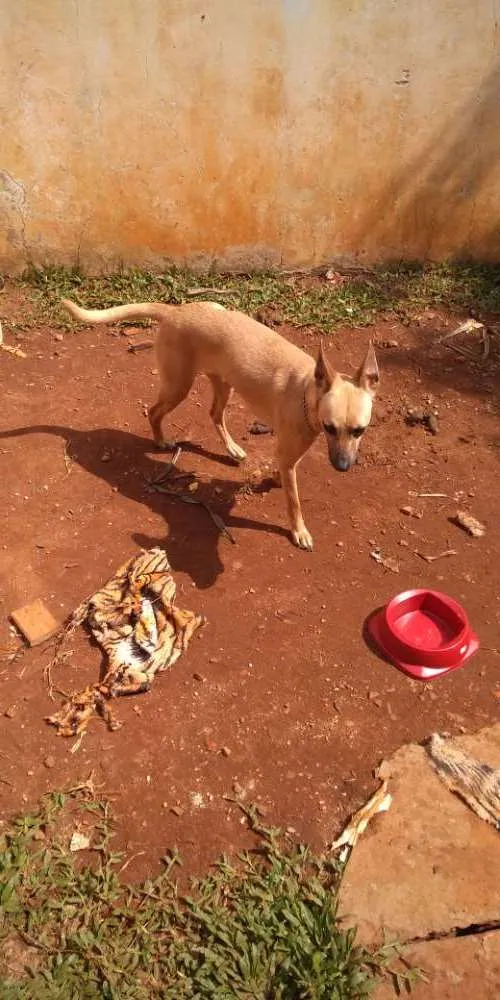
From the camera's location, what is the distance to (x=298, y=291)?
7016 millimetres

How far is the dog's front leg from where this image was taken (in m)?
4.43

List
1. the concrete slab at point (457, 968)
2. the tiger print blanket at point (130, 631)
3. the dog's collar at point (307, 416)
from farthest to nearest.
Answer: the dog's collar at point (307, 416)
the tiger print blanket at point (130, 631)
the concrete slab at point (457, 968)

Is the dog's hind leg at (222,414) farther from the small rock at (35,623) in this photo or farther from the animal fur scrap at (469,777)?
the animal fur scrap at (469,777)

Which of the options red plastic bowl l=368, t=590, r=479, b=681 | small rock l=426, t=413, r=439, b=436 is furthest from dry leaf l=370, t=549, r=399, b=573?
small rock l=426, t=413, r=439, b=436

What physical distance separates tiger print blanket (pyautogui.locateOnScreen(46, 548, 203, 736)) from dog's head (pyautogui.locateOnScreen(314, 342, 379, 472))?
131 cm

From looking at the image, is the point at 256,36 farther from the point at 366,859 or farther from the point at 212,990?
the point at 212,990

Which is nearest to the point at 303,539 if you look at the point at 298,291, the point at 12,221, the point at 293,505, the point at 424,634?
the point at 293,505

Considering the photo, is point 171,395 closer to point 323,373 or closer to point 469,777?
point 323,373

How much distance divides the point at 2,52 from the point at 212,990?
697cm

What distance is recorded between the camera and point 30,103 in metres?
6.09

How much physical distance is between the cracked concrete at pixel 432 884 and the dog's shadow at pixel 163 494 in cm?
180

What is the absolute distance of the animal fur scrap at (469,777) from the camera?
3.23m

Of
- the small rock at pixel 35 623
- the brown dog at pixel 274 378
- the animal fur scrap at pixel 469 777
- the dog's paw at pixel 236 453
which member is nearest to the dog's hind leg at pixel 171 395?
the brown dog at pixel 274 378

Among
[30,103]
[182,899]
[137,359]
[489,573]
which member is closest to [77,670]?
[182,899]
